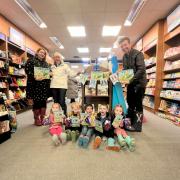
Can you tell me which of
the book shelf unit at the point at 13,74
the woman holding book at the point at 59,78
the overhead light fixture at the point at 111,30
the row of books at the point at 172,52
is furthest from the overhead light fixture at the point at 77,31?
the row of books at the point at 172,52

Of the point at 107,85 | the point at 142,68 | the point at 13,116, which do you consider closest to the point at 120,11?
the point at 142,68

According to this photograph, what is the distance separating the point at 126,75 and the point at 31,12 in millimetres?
3183

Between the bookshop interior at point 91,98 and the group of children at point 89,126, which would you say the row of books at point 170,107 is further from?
the group of children at point 89,126

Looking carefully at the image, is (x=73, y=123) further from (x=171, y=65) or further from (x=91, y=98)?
(x=171, y=65)

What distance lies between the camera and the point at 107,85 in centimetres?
245

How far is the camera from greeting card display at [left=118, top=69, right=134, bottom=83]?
2.25 m

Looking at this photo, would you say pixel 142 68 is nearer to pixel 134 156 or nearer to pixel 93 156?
pixel 134 156

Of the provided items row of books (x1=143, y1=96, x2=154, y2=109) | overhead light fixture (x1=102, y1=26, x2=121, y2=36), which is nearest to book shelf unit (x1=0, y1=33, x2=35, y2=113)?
overhead light fixture (x1=102, y1=26, x2=121, y2=36)

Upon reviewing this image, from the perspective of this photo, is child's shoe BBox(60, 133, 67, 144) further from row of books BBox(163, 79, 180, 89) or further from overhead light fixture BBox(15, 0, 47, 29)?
overhead light fixture BBox(15, 0, 47, 29)

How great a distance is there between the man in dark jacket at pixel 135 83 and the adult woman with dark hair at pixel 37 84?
1.45 m

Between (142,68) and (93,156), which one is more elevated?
(142,68)

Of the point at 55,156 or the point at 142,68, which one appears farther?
the point at 142,68

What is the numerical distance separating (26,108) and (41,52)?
A: 2688mm

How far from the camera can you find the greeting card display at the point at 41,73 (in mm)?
2456
